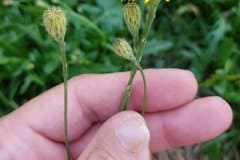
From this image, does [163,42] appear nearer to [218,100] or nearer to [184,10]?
[184,10]

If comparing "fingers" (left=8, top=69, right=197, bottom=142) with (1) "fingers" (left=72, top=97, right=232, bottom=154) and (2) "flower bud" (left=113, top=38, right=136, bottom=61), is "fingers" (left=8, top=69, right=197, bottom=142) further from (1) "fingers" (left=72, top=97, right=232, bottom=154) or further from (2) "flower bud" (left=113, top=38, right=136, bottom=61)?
(2) "flower bud" (left=113, top=38, right=136, bottom=61)

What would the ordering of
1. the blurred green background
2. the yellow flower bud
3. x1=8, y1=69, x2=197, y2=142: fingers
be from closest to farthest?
the yellow flower bud
x1=8, y1=69, x2=197, y2=142: fingers
the blurred green background

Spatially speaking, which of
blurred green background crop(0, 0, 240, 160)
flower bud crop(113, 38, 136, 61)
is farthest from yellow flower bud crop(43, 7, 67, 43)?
blurred green background crop(0, 0, 240, 160)

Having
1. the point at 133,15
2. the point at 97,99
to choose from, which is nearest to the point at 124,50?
the point at 133,15

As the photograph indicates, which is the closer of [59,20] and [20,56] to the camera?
[59,20]

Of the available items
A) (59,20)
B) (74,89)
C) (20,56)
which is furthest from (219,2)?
(59,20)

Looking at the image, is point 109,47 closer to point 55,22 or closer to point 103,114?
point 103,114

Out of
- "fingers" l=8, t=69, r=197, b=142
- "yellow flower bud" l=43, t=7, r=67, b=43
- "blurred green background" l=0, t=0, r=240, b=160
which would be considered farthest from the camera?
"blurred green background" l=0, t=0, r=240, b=160
